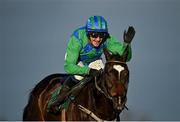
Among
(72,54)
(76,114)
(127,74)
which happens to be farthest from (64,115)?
(127,74)

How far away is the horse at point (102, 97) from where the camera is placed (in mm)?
10188

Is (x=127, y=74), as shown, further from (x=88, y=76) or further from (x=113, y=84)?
(x=88, y=76)

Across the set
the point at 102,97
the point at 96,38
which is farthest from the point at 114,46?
the point at 102,97

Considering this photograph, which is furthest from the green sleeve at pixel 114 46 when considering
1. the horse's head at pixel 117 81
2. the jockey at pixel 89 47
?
the horse's head at pixel 117 81

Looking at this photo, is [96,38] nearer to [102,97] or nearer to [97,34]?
[97,34]

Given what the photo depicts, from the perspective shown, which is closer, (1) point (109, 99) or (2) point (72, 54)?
(1) point (109, 99)

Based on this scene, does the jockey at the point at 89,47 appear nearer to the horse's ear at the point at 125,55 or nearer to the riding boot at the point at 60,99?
the riding boot at the point at 60,99

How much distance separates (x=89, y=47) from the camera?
38.4 ft

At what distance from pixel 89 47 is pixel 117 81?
172 cm

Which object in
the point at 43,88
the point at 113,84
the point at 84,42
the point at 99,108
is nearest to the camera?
the point at 113,84

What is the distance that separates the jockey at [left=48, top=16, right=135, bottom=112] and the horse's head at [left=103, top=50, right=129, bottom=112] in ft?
2.39

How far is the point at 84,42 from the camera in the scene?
11719 mm

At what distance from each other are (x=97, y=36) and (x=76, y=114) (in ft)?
5.05

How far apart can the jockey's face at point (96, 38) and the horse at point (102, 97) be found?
30.0 inches
